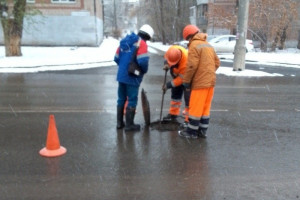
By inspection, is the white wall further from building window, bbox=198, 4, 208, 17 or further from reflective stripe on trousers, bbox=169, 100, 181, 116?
reflective stripe on trousers, bbox=169, 100, 181, 116

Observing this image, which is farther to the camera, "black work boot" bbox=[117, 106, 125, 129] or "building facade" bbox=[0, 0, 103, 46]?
"building facade" bbox=[0, 0, 103, 46]

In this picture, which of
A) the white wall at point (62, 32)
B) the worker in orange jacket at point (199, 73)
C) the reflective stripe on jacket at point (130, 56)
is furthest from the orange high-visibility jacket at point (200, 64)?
the white wall at point (62, 32)

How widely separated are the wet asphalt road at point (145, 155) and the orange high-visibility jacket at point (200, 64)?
39.6 inches

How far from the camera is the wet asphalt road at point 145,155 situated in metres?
3.73

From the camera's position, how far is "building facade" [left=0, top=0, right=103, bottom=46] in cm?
2900

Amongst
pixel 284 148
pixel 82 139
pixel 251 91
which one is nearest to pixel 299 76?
pixel 251 91

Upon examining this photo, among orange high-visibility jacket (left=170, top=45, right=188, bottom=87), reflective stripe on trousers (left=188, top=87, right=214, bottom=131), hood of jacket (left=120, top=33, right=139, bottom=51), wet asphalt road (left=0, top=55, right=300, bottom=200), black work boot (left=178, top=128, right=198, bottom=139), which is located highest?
hood of jacket (left=120, top=33, right=139, bottom=51)

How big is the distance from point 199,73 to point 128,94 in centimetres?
130

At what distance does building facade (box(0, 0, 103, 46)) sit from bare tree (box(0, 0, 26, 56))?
1055 cm

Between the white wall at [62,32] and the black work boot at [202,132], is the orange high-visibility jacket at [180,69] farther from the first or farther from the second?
the white wall at [62,32]

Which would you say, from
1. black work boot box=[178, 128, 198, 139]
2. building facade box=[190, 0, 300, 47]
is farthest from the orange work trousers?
building facade box=[190, 0, 300, 47]

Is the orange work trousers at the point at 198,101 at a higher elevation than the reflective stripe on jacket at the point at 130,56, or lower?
lower

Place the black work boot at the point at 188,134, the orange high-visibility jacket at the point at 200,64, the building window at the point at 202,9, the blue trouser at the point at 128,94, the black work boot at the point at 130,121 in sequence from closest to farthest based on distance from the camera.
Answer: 1. the orange high-visibility jacket at the point at 200,64
2. the black work boot at the point at 188,134
3. the blue trouser at the point at 128,94
4. the black work boot at the point at 130,121
5. the building window at the point at 202,9

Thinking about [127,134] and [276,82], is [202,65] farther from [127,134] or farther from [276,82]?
[276,82]
